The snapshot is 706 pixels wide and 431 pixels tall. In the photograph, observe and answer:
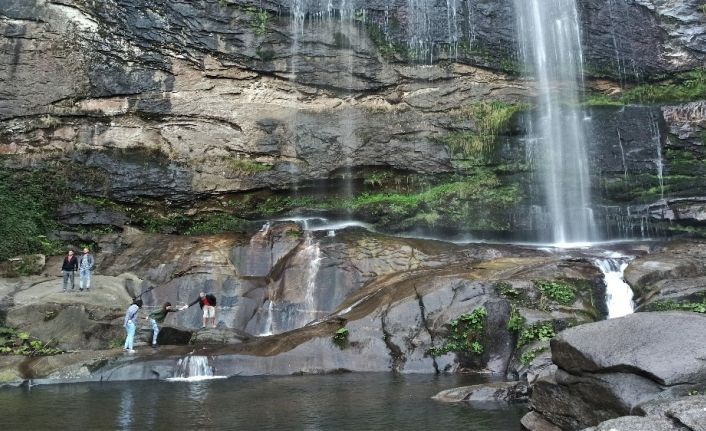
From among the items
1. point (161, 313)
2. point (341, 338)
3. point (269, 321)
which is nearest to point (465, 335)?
point (341, 338)

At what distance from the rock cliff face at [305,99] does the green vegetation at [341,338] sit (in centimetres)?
1025

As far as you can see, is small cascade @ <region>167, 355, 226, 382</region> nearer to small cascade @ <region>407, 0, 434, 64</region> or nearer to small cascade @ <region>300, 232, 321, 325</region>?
small cascade @ <region>300, 232, 321, 325</region>

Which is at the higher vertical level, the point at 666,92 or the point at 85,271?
the point at 666,92

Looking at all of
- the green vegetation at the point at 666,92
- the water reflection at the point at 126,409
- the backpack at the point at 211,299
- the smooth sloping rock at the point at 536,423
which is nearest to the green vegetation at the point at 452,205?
the green vegetation at the point at 666,92

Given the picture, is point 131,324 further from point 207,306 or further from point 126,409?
point 126,409

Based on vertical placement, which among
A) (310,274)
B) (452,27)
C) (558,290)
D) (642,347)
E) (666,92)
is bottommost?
(642,347)

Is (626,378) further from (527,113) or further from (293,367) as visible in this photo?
(527,113)

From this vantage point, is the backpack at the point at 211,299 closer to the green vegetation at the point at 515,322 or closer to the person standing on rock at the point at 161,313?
the person standing on rock at the point at 161,313

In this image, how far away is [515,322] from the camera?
14398 millimetres

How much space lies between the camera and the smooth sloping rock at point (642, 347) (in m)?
6.81

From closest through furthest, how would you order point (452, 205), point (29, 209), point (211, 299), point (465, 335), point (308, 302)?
point (465, 335) < point (211, 299) < point (308, 302) < point (29, 209) < point (452, 205)

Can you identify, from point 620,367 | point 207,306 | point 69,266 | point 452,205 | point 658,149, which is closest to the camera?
point 620,367

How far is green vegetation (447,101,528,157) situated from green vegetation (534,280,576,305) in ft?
35.5

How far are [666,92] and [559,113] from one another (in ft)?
14.8
